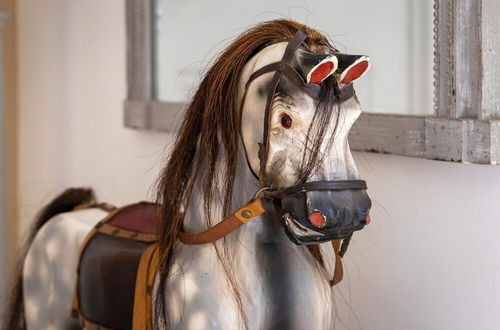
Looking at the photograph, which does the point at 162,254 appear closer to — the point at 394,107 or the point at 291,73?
the point at 291,73

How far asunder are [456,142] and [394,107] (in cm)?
43

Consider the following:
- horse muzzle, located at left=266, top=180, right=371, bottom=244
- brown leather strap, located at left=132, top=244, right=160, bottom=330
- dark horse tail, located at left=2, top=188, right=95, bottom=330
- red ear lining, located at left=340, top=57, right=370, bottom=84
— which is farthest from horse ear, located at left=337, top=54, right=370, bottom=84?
dark horse tail, located at left=2, top=188, right=95, bottom=330

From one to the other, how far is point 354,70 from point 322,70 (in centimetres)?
7

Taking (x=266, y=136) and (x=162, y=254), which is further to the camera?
(x=162, y=254)

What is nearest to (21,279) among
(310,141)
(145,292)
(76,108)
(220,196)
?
(145,292)

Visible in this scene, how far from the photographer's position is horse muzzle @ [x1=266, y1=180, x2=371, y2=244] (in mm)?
1205

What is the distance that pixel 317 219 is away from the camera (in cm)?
121

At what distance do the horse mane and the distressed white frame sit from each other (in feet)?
1.21

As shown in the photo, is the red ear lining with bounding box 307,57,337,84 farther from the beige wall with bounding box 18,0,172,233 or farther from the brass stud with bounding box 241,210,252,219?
the beige wall with bounding box 18,0,172,233

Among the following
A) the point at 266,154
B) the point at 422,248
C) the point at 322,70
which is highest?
the point at 322,70

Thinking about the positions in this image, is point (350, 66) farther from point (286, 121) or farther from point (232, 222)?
point (232, 222)

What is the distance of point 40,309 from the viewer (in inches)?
74.9

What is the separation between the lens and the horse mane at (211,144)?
4.40 feet

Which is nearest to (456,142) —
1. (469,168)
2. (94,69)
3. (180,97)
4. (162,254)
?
(469,168)
